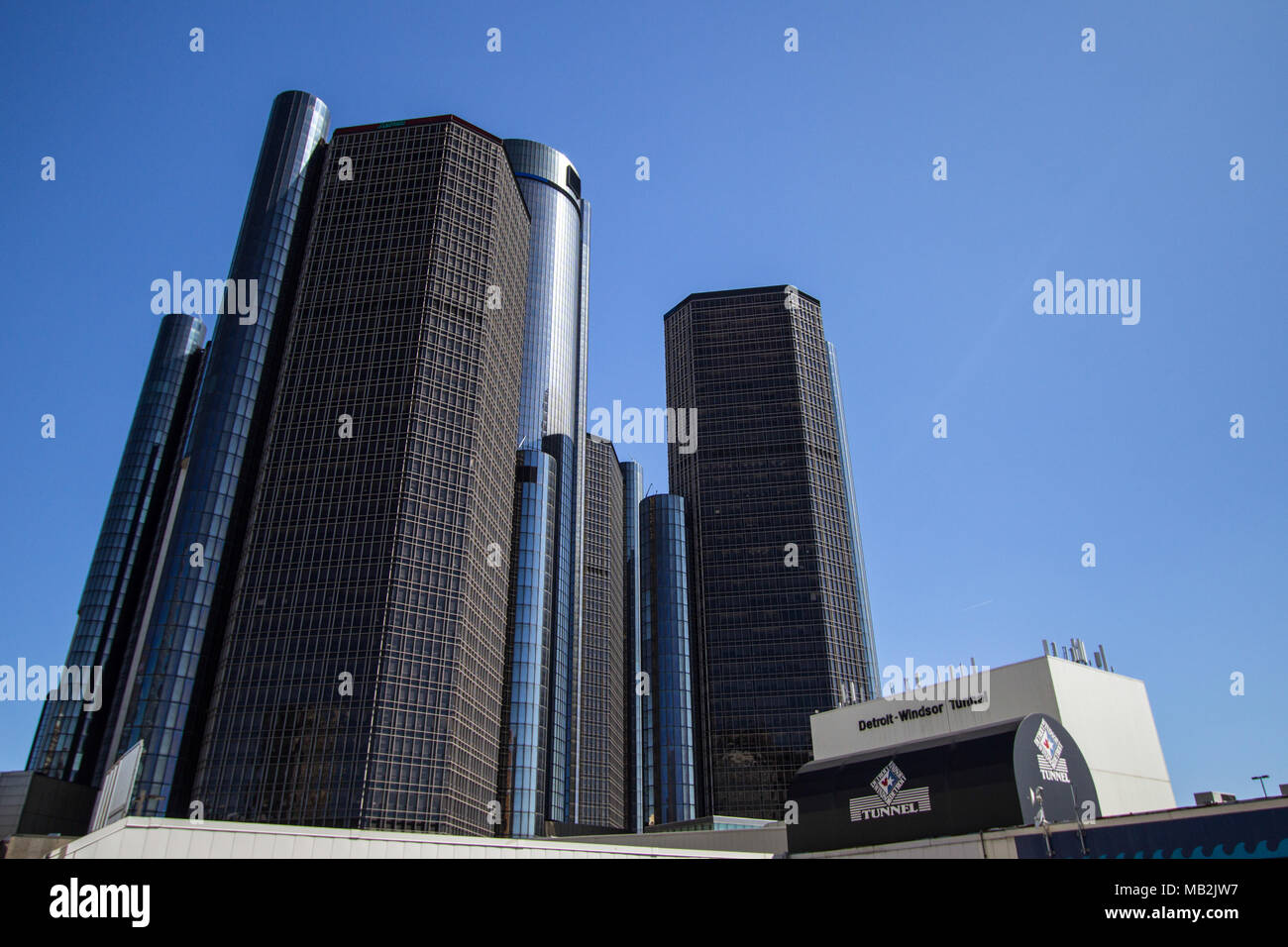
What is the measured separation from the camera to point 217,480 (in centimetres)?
14512

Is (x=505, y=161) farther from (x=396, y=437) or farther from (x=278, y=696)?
(x=278, y=696)

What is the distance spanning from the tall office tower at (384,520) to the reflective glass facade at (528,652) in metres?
5.51

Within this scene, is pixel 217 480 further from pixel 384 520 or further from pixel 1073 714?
pixel 1073 714

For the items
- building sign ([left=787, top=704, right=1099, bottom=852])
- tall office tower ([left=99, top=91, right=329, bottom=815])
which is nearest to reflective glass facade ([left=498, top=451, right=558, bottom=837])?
tall office tower ([left=99, top=91, right=329, bottom=815])

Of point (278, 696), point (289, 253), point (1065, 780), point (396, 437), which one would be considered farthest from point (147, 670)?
point (1065, 780)

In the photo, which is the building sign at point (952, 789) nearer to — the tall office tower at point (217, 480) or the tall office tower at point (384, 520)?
the tall office tower at point (384, 520)

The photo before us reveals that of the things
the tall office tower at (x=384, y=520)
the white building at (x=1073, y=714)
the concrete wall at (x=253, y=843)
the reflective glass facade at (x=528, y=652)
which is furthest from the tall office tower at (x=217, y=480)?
the white building at (x=1073, y=714)

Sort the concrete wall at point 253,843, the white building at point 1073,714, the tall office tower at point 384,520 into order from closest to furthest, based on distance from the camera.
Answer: the concrete wall at point 253,843 → the white building at point 1073,714 → the tall office tower at point 384,520

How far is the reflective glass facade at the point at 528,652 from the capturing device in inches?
6230

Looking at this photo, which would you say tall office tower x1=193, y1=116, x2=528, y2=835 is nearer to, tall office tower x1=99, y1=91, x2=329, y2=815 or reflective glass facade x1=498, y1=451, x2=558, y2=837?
reflective glass facade x1=498, y1=451, x2=558, y2=837

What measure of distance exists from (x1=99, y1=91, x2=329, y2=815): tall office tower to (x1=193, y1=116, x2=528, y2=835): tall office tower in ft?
25.9

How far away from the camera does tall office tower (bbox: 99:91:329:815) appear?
5012 inches
